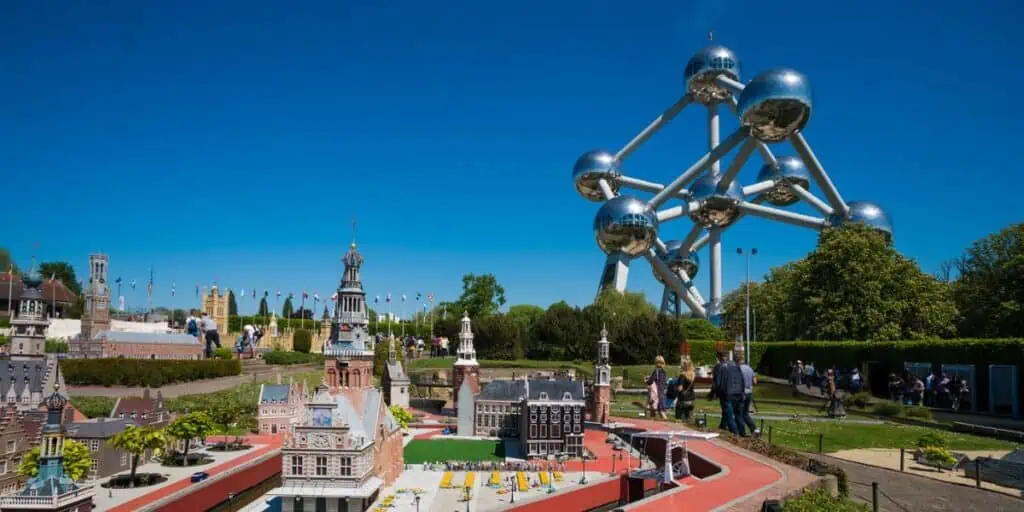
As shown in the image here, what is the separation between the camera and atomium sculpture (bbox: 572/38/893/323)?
52281 millimetres

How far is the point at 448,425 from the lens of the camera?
128 ft

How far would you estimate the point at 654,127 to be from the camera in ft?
230

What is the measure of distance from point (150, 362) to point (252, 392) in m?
11.3

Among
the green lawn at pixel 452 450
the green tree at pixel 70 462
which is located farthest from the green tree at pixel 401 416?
the green tree at pixel 70 462

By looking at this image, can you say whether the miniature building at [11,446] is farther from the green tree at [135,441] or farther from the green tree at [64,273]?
the green tree at [64,273]

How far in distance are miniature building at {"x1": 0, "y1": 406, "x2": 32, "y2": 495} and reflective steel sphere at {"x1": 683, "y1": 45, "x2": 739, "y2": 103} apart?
58.1 metres

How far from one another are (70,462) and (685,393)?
850 inches

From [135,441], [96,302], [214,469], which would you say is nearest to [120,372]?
[96,302]

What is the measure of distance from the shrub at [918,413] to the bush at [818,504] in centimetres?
1947

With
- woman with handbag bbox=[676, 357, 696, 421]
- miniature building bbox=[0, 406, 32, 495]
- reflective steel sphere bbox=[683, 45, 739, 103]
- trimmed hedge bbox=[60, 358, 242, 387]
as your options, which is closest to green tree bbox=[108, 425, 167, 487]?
miniature building bbox=[0, 406, 32, 495]

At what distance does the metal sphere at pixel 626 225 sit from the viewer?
59.2m

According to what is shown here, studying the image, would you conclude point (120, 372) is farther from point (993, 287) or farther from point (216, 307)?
point (993, 287)

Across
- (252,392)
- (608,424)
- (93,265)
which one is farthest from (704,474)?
(93,265)

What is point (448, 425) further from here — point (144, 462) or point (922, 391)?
point (922, 391)
